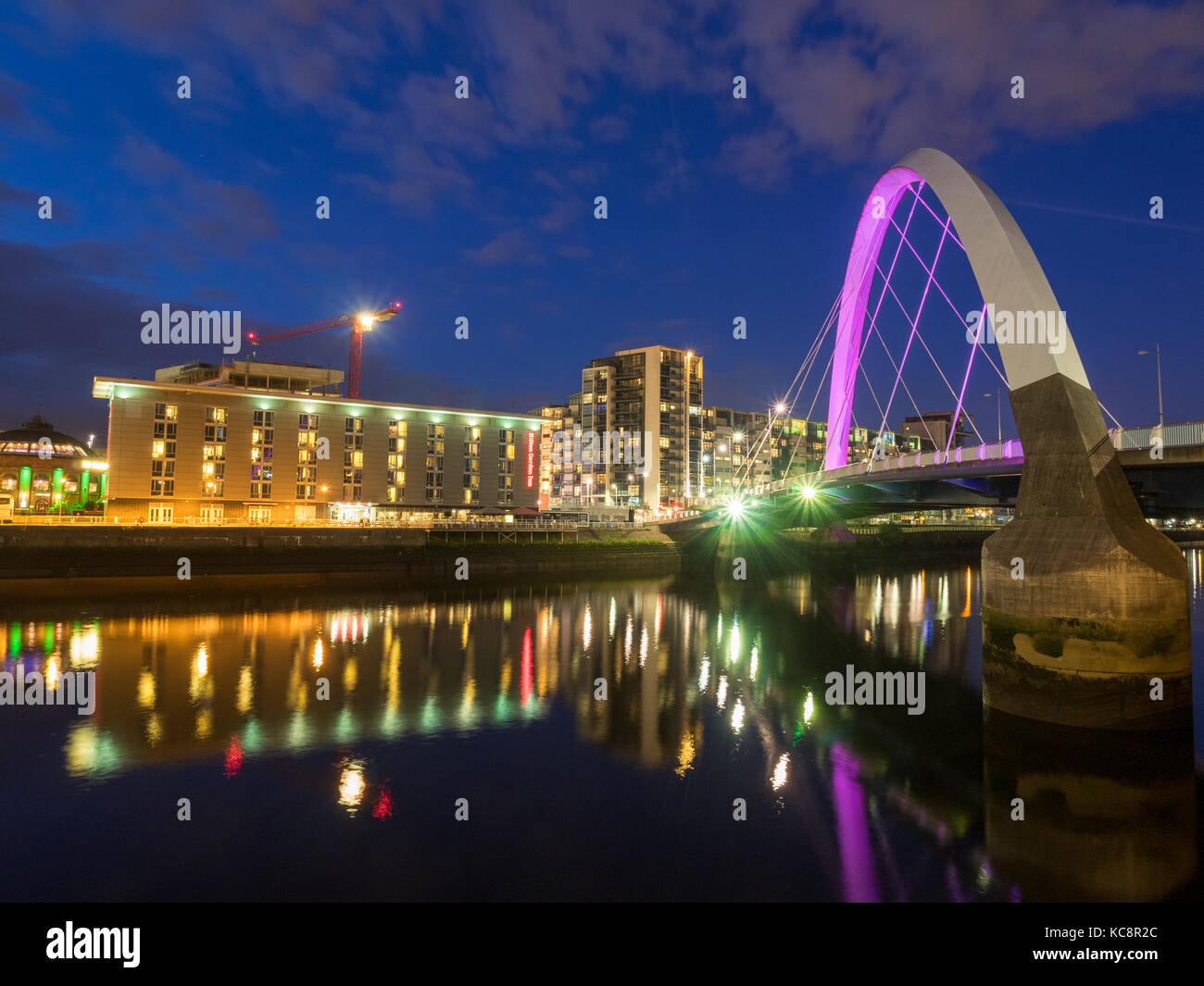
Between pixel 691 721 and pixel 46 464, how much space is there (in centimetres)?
14377

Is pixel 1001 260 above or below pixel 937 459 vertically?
above

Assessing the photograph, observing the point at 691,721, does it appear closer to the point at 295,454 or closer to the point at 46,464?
the point at 295,454

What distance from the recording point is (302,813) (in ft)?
44.9

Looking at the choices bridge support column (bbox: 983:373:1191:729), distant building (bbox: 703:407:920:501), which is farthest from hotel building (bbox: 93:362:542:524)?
distant building (bbox: 703:407:920:501)

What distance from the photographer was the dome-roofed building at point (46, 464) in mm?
105381

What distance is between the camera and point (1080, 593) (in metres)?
17.2

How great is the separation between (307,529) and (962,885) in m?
50.1

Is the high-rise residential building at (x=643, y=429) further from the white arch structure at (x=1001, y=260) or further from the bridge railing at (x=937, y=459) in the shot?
the white arch structure at (x=1001, y=260)

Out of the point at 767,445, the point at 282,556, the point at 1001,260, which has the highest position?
the point at 767,445

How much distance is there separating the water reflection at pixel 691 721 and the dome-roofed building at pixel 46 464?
88.2m

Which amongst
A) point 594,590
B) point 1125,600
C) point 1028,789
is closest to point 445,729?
point 1028,789

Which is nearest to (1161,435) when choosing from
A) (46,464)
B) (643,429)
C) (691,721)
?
(691,721)
